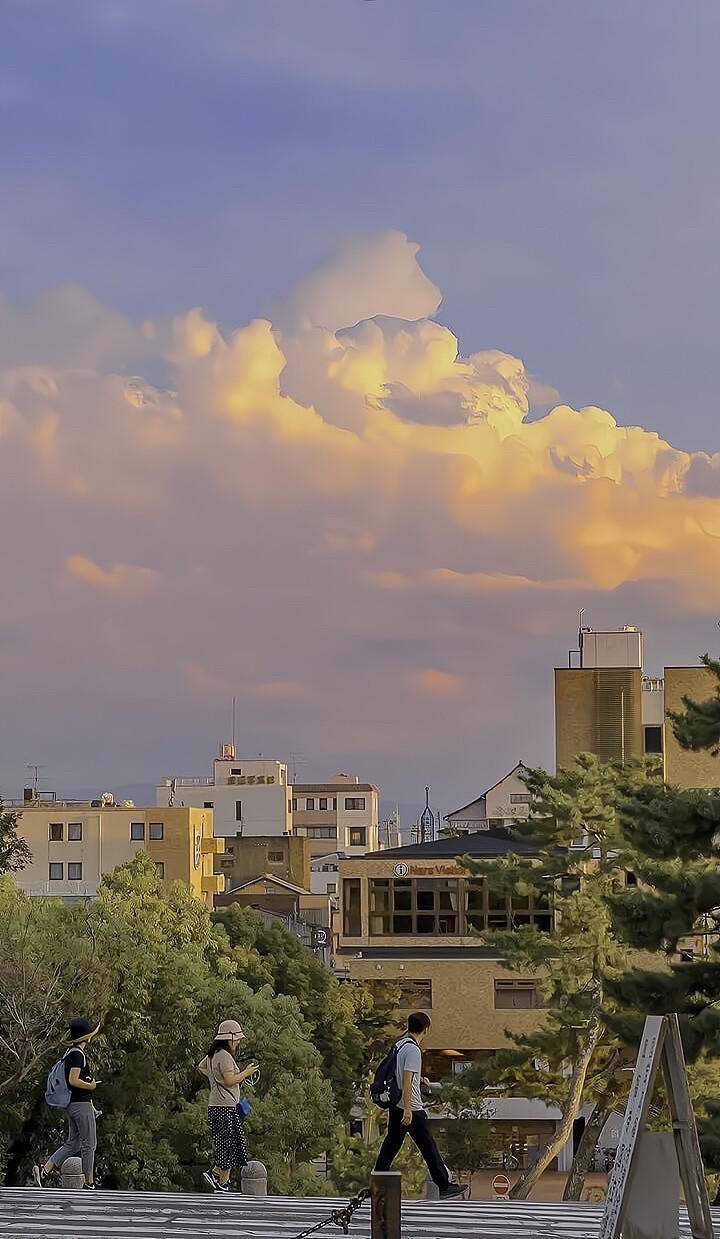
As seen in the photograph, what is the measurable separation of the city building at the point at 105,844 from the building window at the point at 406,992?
33.8 m

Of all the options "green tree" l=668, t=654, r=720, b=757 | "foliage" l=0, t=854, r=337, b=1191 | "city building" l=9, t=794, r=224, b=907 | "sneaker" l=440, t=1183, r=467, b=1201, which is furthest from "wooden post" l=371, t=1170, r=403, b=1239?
"city building" l=9, t=794, r=224, b=907

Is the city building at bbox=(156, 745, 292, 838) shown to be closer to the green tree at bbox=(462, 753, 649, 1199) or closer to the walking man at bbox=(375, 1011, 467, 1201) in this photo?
the green tree at bbox=(462, 753, 649, 1199)

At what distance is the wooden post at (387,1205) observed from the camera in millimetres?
9945

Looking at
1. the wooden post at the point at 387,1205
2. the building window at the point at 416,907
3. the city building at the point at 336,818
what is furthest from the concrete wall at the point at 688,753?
the city building at the point at 336,818

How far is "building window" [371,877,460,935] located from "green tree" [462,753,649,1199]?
2774 cm

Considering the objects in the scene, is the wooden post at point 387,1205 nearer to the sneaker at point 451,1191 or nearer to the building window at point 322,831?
the sneaker at point 451,1191

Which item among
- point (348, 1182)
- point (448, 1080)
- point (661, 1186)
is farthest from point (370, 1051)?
point (661, 1186)

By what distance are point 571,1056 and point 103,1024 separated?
11.5 metres

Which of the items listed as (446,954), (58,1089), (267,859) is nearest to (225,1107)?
(58,1089)

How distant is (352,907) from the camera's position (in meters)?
73.0

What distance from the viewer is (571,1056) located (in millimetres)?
40844

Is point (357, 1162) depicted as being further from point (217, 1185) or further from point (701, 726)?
point (217, 1185)

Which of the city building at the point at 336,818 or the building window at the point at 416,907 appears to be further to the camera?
the city building at the point at 336,818

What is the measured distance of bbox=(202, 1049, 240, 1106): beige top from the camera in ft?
55.0
